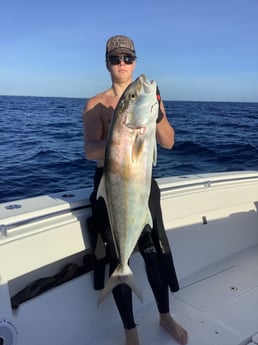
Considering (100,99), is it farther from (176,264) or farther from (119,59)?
(176,264)

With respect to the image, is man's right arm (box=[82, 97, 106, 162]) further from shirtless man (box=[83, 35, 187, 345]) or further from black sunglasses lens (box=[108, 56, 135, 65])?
black sunglasses lens (box=[108, 56, 135, 65])

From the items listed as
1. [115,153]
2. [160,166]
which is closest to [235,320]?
[115,153]

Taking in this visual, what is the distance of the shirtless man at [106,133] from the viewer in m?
2.57

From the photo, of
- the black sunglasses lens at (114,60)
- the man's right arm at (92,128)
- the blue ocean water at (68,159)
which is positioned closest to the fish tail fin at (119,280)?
the man's right arm at (92,128)

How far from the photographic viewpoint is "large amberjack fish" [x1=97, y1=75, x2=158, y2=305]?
2.13 m

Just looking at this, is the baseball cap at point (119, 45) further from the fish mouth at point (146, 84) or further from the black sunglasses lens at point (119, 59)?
the fish mouth at point (146, 84)

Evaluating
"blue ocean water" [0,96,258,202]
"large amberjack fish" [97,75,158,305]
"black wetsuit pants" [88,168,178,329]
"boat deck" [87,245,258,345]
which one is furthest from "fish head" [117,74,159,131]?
"blue ocean water" [0,96,258,202]

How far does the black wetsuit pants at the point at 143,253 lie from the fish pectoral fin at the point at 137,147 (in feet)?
1.99

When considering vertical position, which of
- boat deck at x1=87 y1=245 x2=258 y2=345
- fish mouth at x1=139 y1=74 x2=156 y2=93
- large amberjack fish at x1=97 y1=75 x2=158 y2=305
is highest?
fish mouth at x1=139 y1=74 x2=156 y2=93

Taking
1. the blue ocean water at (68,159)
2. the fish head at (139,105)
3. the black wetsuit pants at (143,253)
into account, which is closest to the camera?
the fish head at (139,105)

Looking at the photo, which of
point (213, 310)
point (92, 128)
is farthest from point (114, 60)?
point (213, 310)

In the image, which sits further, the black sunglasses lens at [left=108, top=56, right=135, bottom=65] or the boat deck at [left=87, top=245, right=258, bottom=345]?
the boat deck at [left=87, top=245, right=258, bottom=345]

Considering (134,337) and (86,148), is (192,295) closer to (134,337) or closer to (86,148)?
(134,337)

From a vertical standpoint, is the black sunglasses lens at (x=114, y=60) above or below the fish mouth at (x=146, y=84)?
above
